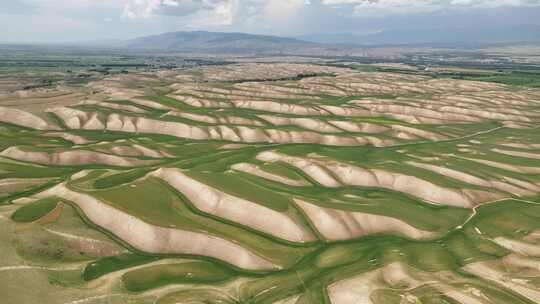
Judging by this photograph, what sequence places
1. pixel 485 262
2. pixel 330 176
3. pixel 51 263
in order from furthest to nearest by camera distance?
pixel 330 176
pixel 485 262
pixel 51 263

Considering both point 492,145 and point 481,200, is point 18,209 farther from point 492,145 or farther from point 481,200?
point 492,145

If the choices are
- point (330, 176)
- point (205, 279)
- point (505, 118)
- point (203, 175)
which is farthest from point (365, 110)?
point (205, 279)

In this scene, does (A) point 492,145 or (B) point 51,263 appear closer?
(B) point 51,263

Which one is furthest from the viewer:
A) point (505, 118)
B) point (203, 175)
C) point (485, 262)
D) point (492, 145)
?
point (505, 118)

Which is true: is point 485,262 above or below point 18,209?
below

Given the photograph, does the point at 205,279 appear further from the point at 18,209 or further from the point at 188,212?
the point at 18,209

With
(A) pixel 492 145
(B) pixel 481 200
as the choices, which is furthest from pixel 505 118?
(B) pixel 481 200
